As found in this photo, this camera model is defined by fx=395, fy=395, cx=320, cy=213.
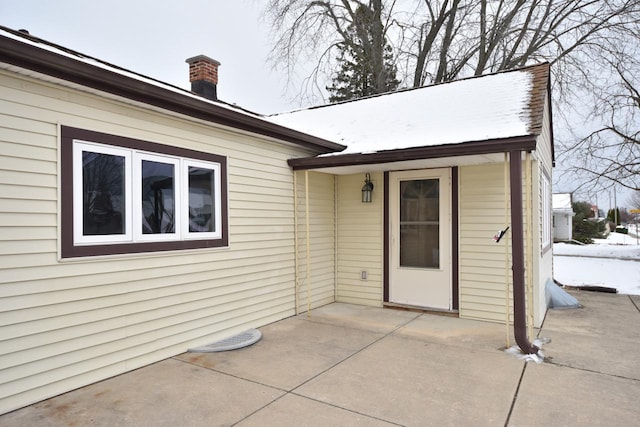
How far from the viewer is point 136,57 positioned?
15555 mm

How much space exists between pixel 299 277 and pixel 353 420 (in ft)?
10.4

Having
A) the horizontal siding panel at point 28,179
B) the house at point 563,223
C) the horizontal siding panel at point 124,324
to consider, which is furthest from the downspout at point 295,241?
the house at point 563,223

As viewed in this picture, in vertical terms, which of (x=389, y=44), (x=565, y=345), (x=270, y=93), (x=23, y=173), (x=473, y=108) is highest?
(x=389, y=44)

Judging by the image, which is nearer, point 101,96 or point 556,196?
point 101,96

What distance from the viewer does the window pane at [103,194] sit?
131 inches

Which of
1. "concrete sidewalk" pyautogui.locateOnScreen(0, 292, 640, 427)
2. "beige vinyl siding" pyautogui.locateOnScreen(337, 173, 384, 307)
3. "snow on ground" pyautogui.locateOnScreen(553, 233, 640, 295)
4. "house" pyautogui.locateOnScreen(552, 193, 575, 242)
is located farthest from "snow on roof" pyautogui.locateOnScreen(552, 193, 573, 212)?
"concrete sidewalk" pyautogui.locateOnScreen(0, 292, 640, 427)

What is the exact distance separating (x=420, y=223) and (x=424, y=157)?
56.2 inches

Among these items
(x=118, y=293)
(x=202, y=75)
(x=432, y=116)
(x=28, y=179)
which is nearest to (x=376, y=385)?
(x=118, y=293)

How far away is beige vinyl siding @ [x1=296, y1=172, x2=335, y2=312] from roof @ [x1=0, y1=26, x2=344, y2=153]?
146 centimetres

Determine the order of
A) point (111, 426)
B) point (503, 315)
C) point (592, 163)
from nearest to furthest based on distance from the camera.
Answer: point (111, 426) → point (503, 315) → point (592, 163)

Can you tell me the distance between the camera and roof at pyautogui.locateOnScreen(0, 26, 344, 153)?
2.71 meters

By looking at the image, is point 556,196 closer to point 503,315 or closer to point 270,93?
point 270,93

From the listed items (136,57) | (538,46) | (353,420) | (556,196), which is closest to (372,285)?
(353,420)

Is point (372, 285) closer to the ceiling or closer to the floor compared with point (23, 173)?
closer to the floor
